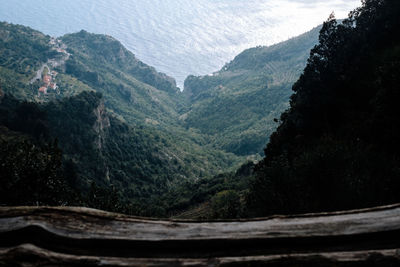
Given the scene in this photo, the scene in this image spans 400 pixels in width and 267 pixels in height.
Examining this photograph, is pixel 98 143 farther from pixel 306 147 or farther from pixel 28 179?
pixel 306 147

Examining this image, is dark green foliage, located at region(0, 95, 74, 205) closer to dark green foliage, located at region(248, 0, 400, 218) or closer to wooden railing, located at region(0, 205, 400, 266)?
dark green foliage, located at region(248, 0, 400, 218)

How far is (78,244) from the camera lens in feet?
14.3

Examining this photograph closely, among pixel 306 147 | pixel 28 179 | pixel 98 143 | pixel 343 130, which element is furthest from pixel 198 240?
pixel 98 143

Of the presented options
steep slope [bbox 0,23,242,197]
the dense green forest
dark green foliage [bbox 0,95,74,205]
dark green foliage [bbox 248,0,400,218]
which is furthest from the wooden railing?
steep slope [bbox 0,23,242,197]

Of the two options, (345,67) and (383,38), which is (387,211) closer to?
(345,67)

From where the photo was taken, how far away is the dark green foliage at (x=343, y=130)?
2180 centimetres

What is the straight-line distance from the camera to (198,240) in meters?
4.40

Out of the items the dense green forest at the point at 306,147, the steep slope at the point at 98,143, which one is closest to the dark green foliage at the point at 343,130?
the dense green forest at the point at 306,147

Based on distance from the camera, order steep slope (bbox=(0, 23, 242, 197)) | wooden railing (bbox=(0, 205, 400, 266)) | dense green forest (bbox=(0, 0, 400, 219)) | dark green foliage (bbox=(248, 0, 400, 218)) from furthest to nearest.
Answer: steep slope (bbox=(0, 23, 242, 197)) → dense green forest (bbox=(0, 0, 400, 219)) → dark green foliage (bbox=(248, 0, 400, 218)) → wooden railing (bbox=(0, 205, 400, 266))

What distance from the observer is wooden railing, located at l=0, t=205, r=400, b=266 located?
13.3ft

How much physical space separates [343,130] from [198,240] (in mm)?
35945

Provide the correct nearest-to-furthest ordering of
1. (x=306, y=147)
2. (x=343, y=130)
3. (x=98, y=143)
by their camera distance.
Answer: (x=343, y=130), (x=306, y=147), (x=98, y=143)

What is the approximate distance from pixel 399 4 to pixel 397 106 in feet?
105

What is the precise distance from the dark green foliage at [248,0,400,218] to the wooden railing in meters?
17.6
